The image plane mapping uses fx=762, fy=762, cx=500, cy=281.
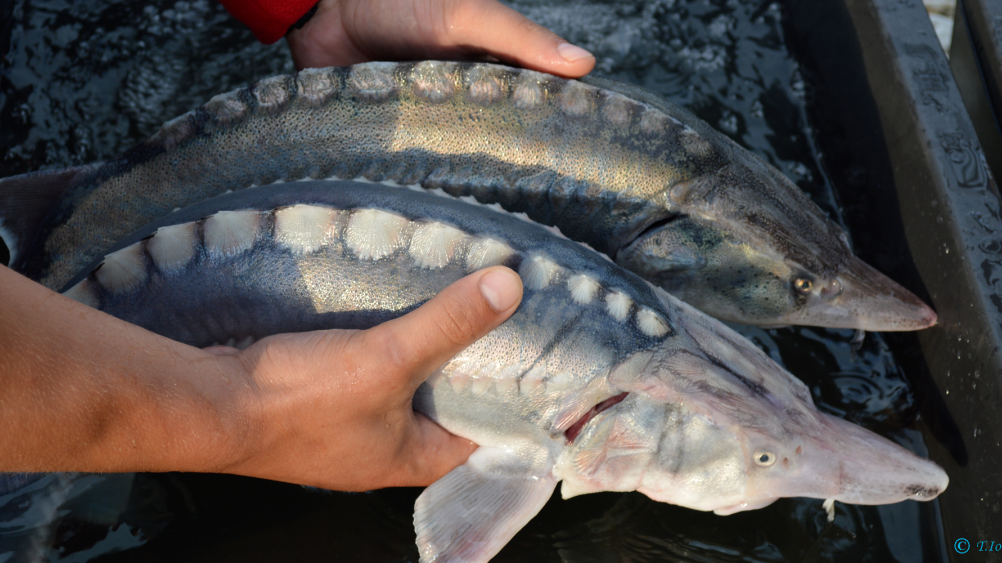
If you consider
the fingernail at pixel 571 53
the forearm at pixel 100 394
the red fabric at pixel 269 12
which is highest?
the fingernail at pixel 571 53

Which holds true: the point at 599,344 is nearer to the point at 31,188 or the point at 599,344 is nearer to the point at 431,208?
the point at 431,208

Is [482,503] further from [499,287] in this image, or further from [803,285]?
[803,285]

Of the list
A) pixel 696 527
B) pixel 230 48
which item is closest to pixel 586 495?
pixel 696 527

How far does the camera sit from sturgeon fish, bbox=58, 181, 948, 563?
4.97 feet

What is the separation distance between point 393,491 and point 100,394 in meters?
0.82

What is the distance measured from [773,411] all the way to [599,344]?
1.24 feet

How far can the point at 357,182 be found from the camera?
1650mm

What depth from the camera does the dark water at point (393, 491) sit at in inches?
70.0

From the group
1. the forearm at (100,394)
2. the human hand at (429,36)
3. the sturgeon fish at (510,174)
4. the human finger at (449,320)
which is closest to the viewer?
the forearm at (100,394)

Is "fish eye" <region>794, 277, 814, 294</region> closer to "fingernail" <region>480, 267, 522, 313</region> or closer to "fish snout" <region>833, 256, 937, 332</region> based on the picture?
"fish snout" <region>833, 256, 937, 332</region>

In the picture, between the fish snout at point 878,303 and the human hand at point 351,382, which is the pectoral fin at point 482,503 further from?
the fish snout at point 878,303

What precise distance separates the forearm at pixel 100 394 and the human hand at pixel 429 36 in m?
→ 1.21

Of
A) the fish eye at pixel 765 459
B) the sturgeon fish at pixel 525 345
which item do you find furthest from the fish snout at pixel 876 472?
the fish eye at pixel 765 459

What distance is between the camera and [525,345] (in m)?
1.53
